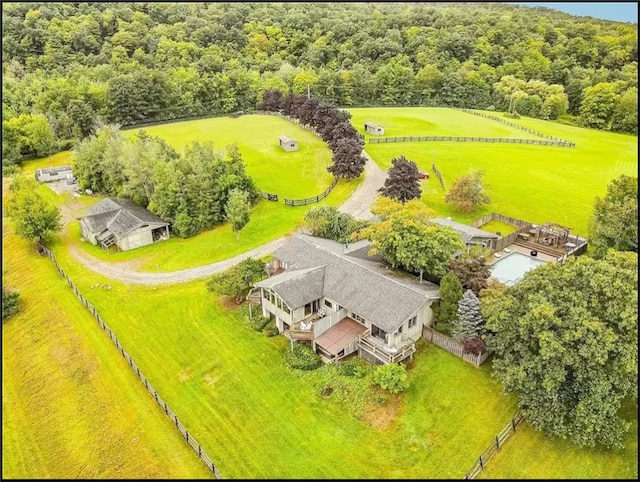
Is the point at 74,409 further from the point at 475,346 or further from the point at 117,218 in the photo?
the point at 117,218

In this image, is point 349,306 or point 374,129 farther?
point 374,129

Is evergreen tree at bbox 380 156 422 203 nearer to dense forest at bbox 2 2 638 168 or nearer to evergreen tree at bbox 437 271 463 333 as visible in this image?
evergreen tree at bbox 437 271 463 333

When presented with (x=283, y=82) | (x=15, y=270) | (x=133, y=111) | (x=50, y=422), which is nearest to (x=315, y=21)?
(x=283, y=82)

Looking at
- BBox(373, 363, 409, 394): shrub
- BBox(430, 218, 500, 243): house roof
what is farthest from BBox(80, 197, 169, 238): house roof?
BBox(373, 363, 409, 394): shrub

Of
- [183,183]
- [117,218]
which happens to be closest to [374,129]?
[183,183]

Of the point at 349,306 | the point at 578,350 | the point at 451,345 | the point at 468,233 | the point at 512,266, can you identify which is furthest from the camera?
the point at 468,233

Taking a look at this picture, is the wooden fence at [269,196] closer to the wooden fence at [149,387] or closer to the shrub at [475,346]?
the wooden fence at [149,387]
